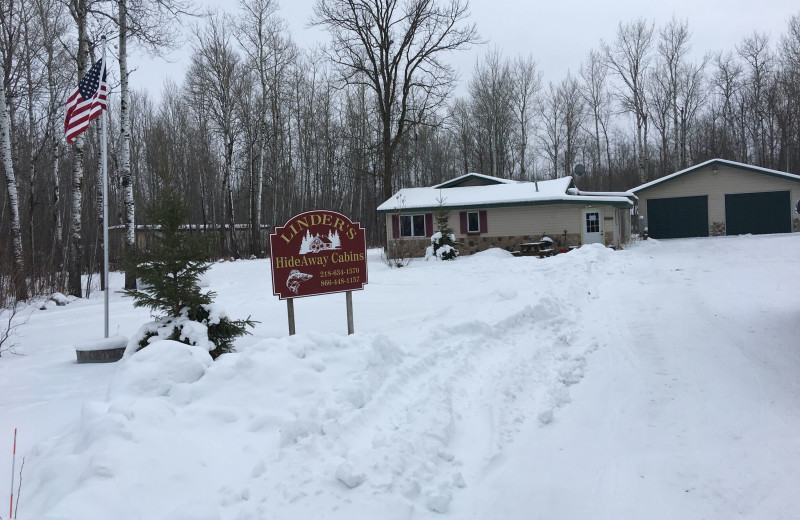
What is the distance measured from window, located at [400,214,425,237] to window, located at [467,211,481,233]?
2.38 meters

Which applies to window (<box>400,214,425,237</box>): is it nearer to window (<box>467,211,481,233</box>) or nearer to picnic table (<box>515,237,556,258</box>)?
window (<box>467,211,481,233</box>)

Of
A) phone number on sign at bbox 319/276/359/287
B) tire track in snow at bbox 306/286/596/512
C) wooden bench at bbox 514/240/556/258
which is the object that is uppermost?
wooden bench at bbox 514/240/556/258

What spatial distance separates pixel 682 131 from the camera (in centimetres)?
4606

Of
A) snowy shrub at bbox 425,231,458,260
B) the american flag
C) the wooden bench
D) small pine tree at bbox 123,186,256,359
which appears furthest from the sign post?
the wooden bench

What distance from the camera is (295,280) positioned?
7.07 meters

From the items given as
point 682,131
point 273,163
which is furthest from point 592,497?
point 682,131

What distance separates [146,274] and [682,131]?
1994 inches

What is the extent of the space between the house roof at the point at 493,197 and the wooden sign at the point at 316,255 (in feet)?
58.1

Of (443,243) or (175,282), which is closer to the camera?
(175,282)

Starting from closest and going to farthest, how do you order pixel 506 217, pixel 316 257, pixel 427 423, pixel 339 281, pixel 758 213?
pixel 427 423 < pixel 316 257 < pixel 339 281 < pixel 506 217 < pixel 758 213

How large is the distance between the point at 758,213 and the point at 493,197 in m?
17.2

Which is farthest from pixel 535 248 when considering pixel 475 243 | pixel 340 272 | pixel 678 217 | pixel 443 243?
pixel 340 272

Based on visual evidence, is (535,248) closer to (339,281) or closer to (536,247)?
(536,247)

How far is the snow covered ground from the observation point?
3434 millimetres
